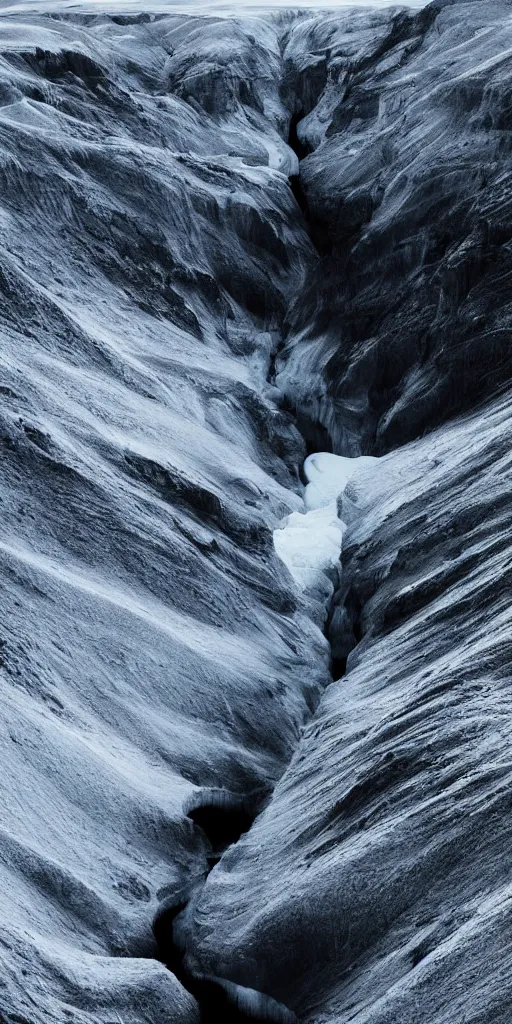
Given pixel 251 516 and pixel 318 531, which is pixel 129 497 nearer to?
pixel 251 516

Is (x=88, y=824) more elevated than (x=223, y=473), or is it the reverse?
(x=223, y=473)

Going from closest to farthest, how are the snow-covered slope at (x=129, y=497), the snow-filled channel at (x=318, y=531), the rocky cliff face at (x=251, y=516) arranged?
the rocky cliff face at (x=251, y=516), the snow-covered slope at (x=129, y=497), the snow-filled channel at (x=318, y=531)

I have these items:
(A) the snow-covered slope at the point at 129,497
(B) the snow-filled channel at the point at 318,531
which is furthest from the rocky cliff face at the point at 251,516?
(B) the snow-filled channel at the point at 318,531

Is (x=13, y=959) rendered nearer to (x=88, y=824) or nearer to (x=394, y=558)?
(x=88, y=824)

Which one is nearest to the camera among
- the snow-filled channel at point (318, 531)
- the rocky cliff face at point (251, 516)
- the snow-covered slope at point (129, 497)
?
the rocky cliff face at point (251, 516)

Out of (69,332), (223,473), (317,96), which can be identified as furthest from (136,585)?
(317,96)

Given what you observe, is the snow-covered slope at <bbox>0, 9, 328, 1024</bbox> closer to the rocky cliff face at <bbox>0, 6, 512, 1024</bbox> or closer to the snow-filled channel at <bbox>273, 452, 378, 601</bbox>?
the rocky cliff face at <bbox>0, 6, 512, 1024</bbox>

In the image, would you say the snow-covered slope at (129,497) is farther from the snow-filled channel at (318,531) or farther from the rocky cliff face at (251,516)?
the snow-filled channel at (318,531)
